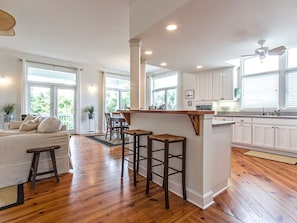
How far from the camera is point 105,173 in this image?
2871 mm

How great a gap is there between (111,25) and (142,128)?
261 cm

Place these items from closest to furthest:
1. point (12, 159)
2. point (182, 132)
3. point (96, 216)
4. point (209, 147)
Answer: point (96, 216) < point (209, 147) < point (182, 132) < point (12, 159)

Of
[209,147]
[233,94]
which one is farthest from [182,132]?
[233,94]

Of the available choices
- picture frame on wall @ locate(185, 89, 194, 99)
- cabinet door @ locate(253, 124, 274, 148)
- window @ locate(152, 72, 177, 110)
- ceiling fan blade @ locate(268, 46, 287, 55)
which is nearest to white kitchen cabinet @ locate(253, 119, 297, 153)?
cabinet door @ locate(253, 124, 274, 148)

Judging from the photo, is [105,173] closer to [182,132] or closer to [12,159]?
[12,159]

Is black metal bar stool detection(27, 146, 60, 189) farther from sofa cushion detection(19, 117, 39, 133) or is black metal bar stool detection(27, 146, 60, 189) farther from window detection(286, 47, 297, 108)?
window detection(286, 47, 297, 108)

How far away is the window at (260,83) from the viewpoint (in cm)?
469

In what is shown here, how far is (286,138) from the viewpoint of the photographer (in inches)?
151

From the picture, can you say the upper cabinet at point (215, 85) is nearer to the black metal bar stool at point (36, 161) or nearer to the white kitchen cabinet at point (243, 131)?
the white kitchen cabinet at point (243, 131)

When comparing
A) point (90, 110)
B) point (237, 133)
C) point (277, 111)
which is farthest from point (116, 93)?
point (277, 111)

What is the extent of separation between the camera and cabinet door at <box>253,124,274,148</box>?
408 centimetres

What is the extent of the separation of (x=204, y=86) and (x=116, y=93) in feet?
14.3

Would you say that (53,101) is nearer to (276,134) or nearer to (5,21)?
(5,21)

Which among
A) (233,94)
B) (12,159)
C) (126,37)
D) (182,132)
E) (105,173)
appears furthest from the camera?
(233,94)
